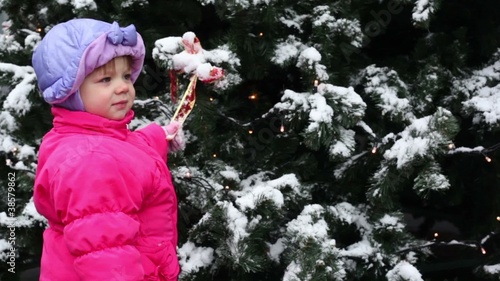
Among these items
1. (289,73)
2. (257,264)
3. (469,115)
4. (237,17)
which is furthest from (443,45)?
(257,264)

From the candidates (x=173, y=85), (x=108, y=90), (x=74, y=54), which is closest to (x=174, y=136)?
(x=173, y=85)

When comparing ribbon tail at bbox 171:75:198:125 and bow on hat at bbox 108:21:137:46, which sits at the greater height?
bow on hat at bbox 108:21:137:46

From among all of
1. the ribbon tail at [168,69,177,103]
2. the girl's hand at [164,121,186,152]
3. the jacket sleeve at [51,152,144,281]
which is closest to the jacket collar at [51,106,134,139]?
the jacket sleeve at [51,152,144,281]

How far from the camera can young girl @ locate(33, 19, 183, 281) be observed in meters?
1.94

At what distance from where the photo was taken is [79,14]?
3012 millimetres

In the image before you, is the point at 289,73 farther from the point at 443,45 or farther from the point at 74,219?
the point at 74,219

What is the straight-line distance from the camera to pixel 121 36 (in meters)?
2.12

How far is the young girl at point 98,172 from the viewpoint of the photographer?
6.35 ft

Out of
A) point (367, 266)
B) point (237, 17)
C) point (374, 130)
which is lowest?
point (367, 266)

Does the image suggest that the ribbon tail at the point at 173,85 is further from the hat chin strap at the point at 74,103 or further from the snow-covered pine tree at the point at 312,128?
the hat chin strap at the point at 74,103

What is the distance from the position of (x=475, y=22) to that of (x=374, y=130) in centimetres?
85

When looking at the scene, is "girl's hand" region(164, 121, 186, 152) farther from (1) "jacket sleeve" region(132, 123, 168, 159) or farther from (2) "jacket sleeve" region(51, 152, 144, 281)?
(2) "jacket sleeve" region(51, 152, 144, 281)

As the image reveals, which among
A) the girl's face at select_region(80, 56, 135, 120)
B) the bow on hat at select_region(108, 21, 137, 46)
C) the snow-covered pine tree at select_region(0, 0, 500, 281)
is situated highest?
the bow on hat at select_region(108, 21, 137, 46)

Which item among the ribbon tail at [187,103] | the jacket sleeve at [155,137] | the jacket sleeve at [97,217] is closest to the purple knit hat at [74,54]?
the jacket sleeve at [97,217]
